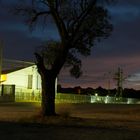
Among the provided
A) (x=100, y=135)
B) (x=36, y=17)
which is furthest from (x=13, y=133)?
(x=36, y=17)

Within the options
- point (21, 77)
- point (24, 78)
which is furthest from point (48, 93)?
point (24, 78)

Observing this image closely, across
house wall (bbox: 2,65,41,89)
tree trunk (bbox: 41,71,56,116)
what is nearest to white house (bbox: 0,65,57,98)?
house wall (bbox: 2,65,41,89)

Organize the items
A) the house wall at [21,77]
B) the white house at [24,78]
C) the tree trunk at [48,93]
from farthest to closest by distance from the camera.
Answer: the house wall at [21,77] → the white house at [24,78] → the tree trunk at [48,93]

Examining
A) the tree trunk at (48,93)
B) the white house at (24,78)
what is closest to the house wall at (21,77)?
the white house at (24,78)

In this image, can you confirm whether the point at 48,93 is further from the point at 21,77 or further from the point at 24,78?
the point at 24,78

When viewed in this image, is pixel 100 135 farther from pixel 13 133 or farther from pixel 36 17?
pixel 36 17

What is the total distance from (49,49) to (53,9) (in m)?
4.05

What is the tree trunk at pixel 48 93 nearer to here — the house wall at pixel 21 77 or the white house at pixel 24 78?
the white house at pixel 24 78

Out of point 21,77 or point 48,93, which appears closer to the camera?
point 48,93

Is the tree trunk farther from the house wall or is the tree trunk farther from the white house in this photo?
the house wall

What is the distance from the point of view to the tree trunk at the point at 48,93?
3119 cm

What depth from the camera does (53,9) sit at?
31.0 meters

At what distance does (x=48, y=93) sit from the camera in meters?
31.3

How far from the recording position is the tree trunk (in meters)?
31.2
